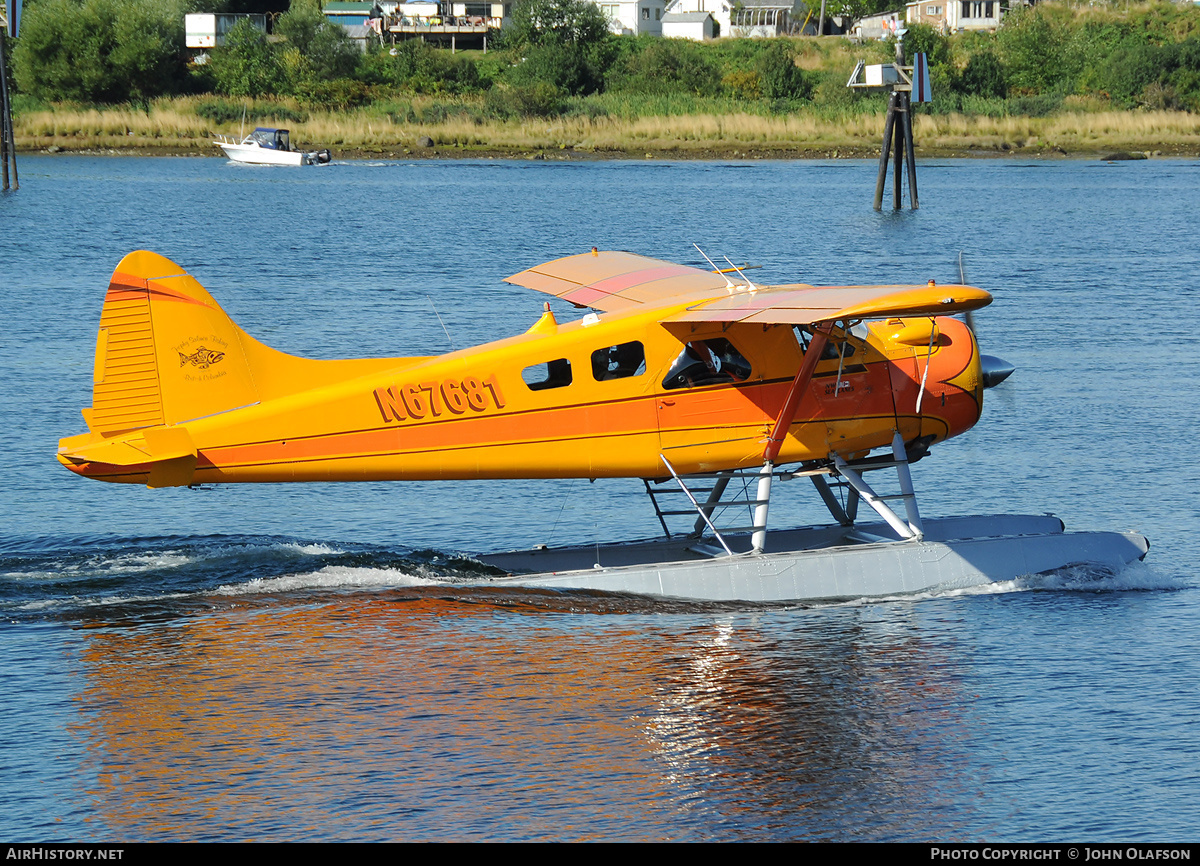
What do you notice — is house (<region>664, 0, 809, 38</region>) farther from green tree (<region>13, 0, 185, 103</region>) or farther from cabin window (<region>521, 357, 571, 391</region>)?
cabin window (<region>521, 357, 571, 391</region>)

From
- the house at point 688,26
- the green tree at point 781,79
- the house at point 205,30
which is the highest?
the house at point 688,26

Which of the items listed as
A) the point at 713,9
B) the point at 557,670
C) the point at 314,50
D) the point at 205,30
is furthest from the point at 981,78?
the point at 557,670

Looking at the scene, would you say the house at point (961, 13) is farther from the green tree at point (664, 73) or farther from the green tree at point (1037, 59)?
the green tree at point (664, 73)

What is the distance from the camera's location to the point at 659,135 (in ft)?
263

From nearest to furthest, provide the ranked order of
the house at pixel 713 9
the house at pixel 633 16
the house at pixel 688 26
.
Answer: the house at pixel 688 26 < the house at pixel 633 16 < the house at pixel 713 9

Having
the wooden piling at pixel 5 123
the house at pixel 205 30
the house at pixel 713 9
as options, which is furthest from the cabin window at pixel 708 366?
the house at pixel 713 9

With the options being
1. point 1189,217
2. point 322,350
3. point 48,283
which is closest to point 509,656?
point 322,350

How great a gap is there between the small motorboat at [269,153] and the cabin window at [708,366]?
6537 centimetres

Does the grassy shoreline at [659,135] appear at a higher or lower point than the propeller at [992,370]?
higher

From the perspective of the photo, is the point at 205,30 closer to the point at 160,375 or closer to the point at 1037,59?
the point at 1037,59

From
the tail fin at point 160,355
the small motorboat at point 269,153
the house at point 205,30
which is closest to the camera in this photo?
the tail fin at point 160,355

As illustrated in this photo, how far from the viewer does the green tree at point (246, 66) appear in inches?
3543

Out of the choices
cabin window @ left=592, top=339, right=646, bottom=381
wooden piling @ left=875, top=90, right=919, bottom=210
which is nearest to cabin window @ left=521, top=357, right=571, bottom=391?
cabin window @ left=592, top=339, right=646, bottom=381

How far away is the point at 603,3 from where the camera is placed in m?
122
